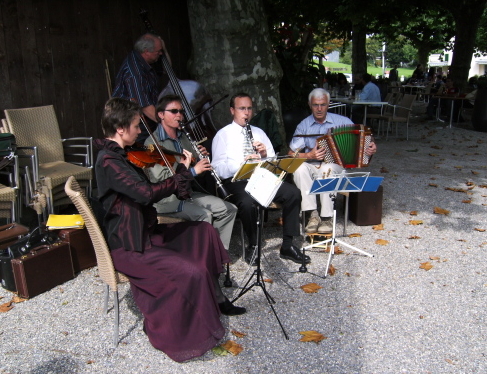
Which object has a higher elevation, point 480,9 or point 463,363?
point 480,9

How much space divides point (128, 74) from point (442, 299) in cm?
378

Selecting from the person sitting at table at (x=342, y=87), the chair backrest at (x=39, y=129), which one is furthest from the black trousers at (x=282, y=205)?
the person sitting at table at (x=342, y=87)

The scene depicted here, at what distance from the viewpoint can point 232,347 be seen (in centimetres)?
332

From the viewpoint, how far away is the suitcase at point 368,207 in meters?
5.66

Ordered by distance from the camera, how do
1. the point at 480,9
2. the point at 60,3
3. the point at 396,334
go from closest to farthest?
the point at 396,334 → the point at 60,3 → the point at 480,9

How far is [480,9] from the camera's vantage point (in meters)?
15.8

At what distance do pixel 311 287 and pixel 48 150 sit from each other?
3599mm

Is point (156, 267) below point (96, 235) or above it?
below

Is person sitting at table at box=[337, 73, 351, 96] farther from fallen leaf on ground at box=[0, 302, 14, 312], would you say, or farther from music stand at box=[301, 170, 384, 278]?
fallen leaf on ground at box=[0, 302, 14, 312]

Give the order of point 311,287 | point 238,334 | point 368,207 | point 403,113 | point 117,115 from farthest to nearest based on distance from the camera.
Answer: point 403,113 < point 368,207 < point 311,287 < point 238,334 < point 117,115

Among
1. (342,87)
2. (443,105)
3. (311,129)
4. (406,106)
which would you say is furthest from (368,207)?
(443,105)

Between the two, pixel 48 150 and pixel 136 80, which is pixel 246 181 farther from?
pixel 48 150

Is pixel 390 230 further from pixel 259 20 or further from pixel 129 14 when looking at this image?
pixel 129 14

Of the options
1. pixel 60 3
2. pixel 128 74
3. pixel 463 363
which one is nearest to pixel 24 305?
pixel 128 74
